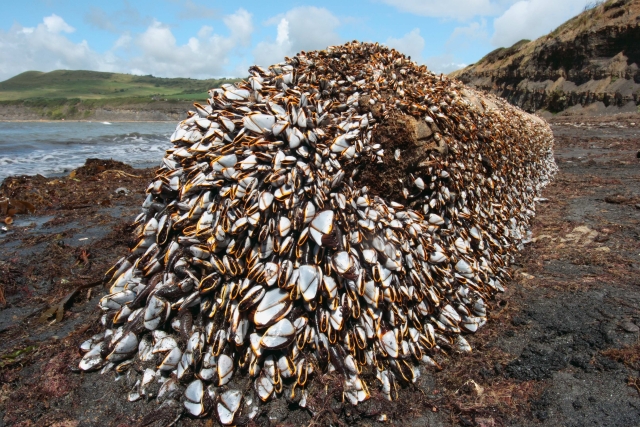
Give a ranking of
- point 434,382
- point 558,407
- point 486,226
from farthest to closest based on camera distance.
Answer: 1. point 486,226
2. point 434,382
3. point 558,407

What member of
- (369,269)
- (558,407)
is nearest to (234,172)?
(369,269)

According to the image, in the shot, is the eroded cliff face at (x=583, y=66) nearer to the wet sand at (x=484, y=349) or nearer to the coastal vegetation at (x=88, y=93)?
the wet sand at (x=484, y=349)

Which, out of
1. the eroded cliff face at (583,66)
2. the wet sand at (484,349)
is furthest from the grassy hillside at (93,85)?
the wet sand at (484,349)

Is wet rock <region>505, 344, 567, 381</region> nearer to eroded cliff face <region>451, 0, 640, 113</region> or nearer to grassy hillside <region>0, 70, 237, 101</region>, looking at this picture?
eroded cliff face <region>451, 0, 640, 113</region>

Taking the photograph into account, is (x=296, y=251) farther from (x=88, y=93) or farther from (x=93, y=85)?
(x=93, y=85)

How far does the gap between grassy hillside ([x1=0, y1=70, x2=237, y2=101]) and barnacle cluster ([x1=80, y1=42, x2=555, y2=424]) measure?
293 ft

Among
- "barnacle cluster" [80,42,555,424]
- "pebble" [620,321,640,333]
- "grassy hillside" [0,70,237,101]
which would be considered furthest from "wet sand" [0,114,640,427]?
"grassy hillside" [0,70,237,101]

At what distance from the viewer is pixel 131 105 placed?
56.9 metres

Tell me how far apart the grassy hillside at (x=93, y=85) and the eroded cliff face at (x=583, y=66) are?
69.7 metres

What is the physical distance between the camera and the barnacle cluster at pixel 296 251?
1.96 metres

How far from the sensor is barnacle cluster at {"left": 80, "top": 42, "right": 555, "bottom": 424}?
1.96 m

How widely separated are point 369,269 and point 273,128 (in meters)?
1.00

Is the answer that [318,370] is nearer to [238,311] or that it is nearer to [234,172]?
[238,311]

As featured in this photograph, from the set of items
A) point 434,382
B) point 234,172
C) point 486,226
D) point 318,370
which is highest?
point 234,172
